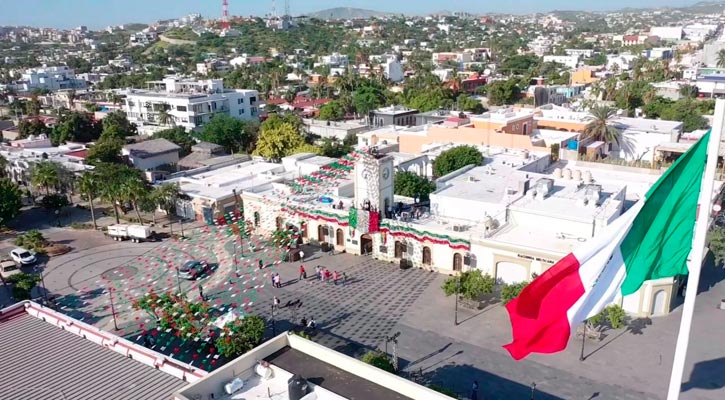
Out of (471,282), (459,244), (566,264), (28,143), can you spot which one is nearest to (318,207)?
(459,244)

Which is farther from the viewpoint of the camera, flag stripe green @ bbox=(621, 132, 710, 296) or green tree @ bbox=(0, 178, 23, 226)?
green tree @ bbox=(0, 178, 23, 226)

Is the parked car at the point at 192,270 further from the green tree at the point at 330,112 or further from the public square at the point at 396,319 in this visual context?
the green tree at the point at 330,112

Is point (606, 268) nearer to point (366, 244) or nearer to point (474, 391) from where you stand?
point (474, 391)

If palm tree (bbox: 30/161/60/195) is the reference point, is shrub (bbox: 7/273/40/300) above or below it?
below

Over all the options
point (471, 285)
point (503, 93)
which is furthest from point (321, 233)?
point (503, 93)

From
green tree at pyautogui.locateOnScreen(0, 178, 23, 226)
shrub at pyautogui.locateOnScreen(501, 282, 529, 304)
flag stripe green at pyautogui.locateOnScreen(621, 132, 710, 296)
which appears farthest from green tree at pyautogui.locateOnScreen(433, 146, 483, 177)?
flag stripe green at pyautogui.locateOnScreen(621, 132, 710, 296)

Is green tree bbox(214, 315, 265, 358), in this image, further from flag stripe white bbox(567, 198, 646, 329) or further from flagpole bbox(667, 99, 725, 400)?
flagpole bbox(667, 99, 725, 400)

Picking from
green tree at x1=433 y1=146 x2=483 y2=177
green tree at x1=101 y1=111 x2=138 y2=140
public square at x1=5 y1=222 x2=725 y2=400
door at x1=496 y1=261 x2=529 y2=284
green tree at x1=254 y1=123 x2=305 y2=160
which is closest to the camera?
public square at x1=5 y1=222 x2=725 y2=400
